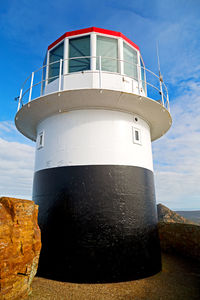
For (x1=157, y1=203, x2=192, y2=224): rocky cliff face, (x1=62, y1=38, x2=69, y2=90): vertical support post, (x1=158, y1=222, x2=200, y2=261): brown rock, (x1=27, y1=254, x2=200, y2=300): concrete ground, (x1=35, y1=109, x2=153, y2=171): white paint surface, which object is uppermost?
(x1=62, y1=38, x2=69, y2=90): vertical support post

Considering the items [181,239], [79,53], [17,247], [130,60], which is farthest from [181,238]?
[79,53]

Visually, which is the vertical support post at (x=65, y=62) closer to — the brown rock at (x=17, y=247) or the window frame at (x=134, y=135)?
the window frame at (x=134, y=135)

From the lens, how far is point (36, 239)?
5535mm

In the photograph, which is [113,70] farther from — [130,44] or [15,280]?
[15,280]

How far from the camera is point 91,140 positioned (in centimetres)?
741

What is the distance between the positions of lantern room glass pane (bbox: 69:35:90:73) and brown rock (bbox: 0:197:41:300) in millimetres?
5228

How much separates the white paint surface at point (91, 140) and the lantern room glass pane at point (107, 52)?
5.76 ft

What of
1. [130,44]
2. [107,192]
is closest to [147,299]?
[107,192]

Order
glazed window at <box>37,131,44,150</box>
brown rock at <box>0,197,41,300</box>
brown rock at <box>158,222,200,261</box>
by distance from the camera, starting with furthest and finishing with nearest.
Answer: brown rock at <box>158,222,200,261</box>, glazed window at <box>37,131,44,150</box>, brown rock at <box>0,197,41,300</box>

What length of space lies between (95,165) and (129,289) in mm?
3756

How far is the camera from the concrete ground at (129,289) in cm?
550

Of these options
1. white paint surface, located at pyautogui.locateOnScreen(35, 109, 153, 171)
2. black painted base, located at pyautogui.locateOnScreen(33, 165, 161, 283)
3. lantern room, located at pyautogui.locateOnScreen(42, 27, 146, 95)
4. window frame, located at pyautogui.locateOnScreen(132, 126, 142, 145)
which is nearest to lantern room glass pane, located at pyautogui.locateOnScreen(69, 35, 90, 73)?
lantern room, located at pyautogui.locateOnScreen(42, 27, 146, 95)

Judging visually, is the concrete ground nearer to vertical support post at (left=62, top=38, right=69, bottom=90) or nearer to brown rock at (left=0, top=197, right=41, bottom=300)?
brown rock at (left=0, top=197, right=41, bottom=300)

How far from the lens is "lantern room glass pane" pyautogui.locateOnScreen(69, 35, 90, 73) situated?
7.93 meters
